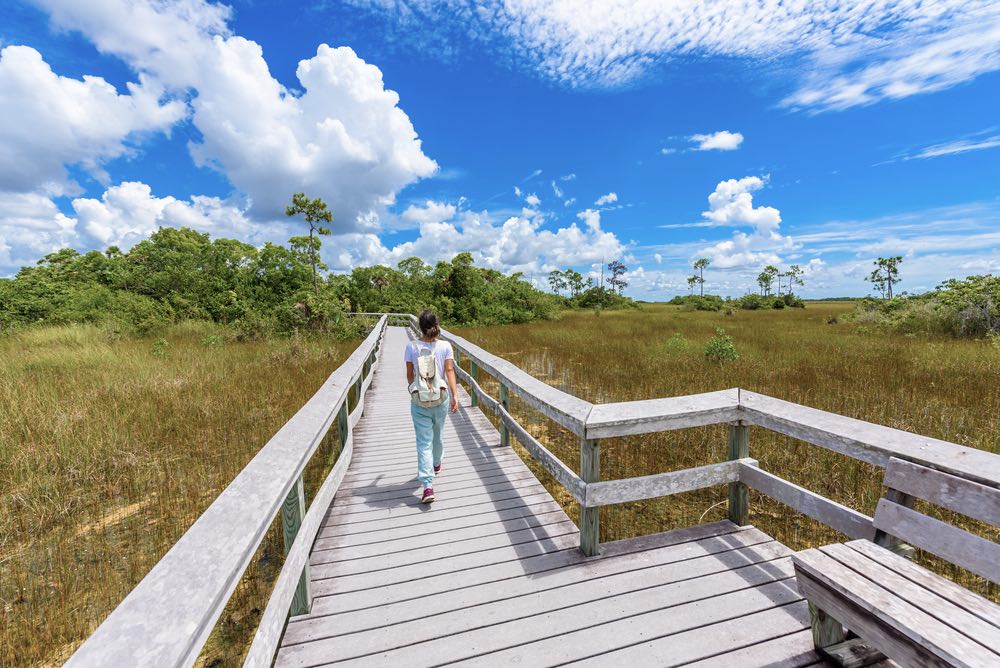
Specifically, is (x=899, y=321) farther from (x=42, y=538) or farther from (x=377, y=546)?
(x=42, y=538)

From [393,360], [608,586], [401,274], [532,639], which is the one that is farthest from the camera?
[401,274]

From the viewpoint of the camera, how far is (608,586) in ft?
7.89

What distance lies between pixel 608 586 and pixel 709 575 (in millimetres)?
665

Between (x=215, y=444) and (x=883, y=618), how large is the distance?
701cm

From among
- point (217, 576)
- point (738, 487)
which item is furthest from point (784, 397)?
point (217, 576)

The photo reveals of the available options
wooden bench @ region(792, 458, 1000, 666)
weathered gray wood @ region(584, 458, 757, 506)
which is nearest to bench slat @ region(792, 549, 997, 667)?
wooden bench @ region(792, 458, 1000, 666)

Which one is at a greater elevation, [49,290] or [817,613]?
[49,290]

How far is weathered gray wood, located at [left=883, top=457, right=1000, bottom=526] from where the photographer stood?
5.09ft

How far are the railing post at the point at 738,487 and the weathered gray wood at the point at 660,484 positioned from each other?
0.09 m

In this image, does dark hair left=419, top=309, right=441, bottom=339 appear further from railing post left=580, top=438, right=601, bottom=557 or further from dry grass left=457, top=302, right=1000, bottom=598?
dry grass left=457, top=302, right=1000, bottom=598

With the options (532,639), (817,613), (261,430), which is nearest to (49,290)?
(261,430)

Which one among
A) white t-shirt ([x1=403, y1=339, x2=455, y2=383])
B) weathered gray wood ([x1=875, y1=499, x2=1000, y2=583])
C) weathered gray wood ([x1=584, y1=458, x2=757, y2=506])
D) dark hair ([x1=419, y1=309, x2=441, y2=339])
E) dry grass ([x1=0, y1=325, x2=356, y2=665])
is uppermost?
dark hair ([x1=419, y1=309, x2=441, y2=339])

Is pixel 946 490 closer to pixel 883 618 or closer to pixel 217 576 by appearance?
pixel 883 618

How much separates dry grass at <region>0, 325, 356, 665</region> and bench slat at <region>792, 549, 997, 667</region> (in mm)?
3386
